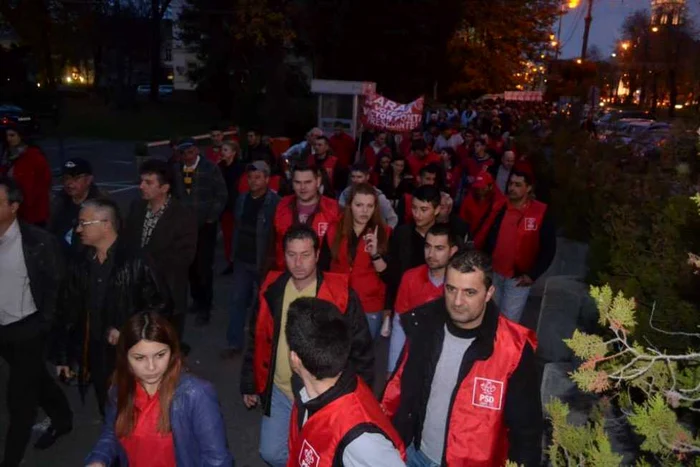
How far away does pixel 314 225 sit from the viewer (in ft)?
17.9

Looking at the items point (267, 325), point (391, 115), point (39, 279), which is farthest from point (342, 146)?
point (267, 325)

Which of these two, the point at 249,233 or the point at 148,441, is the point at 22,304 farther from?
the point at 249,233

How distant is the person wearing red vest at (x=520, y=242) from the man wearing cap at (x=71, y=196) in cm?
349

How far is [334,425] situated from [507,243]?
4111 mm

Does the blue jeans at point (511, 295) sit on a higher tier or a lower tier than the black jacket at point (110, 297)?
lower

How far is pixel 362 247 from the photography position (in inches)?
203

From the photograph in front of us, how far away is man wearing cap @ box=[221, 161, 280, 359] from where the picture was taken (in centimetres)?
645

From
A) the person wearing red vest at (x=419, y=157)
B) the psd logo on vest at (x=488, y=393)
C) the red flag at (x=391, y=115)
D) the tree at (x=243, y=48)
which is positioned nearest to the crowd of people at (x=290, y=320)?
the psd logo on vest at (x=488, y=393)

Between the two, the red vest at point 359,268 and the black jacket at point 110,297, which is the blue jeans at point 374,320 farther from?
the black jacket at point 110,297

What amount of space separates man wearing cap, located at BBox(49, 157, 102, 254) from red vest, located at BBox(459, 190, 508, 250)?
11.1 feet

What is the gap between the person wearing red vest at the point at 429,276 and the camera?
170 inches

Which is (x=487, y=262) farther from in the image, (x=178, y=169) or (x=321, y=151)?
(x=321, y=151)

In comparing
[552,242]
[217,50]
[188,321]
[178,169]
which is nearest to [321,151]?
[178,169]

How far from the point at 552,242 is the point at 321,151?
4905mm
